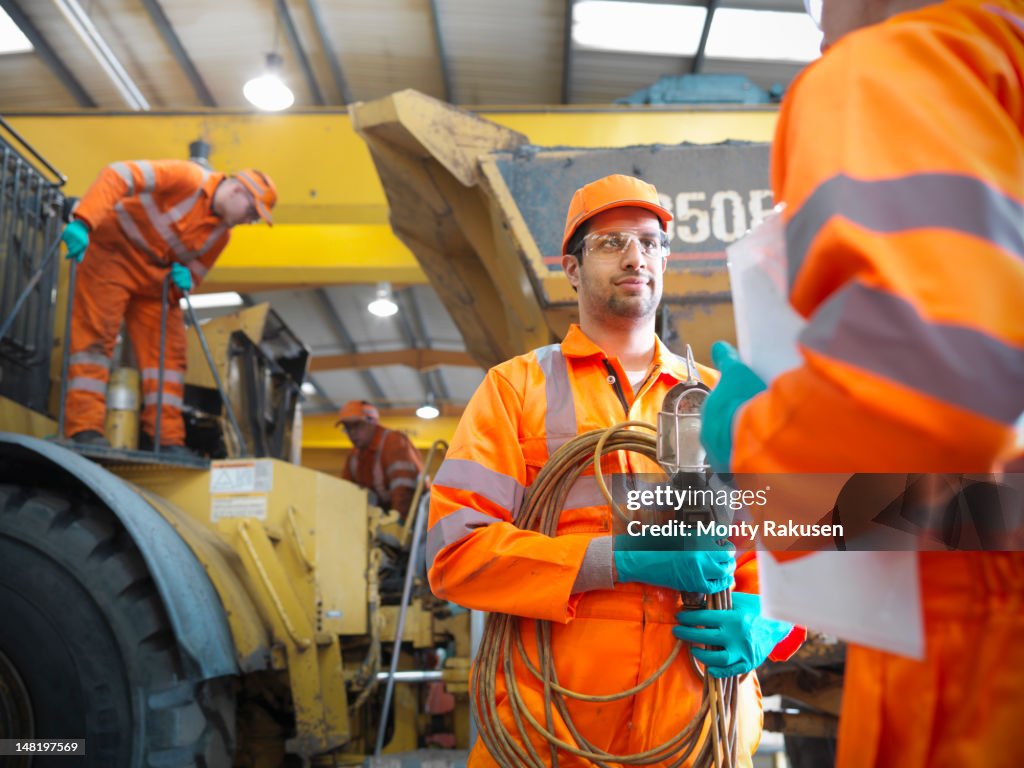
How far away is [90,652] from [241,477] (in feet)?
3.51

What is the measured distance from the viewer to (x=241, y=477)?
346 centimetres

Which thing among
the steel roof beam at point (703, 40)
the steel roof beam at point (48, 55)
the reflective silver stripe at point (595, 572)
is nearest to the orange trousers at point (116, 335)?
the reflective silver stripe at point (595, 572)

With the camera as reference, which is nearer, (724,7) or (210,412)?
(210,412)

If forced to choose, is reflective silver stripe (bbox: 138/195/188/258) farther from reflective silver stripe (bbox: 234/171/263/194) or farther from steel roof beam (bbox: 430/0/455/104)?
steel roof beam (bbox: 430/0/455/104)

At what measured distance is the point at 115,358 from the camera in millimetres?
4078

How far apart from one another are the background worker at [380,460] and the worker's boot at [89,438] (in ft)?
10.2

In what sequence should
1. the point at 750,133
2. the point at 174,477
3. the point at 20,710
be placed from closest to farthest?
the point at 20,710, the point at 174,477, the point at 750,133

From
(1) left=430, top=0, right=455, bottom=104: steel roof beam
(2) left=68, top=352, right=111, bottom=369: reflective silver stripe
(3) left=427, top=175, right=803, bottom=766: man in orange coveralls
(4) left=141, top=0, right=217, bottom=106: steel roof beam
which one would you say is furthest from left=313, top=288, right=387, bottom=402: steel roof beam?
(3) left=427, top=175, right=803, bottom=766: man in orange coveralls

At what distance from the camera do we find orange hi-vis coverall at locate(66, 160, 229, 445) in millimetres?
3541

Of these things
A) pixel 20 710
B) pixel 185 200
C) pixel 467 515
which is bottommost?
pixel 20 710

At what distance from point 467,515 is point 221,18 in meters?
7.07

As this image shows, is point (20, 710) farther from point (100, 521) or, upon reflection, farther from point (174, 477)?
point (174, 477)

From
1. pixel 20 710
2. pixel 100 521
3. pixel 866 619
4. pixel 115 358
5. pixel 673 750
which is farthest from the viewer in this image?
pixel 115 358

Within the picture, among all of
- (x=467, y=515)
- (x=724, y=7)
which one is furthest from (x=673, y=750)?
(x=724, y=7)
